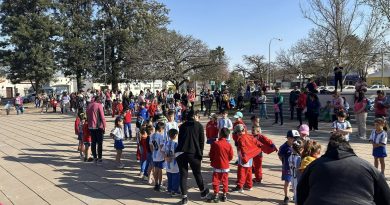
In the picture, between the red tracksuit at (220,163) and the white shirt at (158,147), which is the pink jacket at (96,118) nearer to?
the white shirt at (158,147)

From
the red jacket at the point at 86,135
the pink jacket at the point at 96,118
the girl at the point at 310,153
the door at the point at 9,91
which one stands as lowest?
the red jacket at the point at 86,135

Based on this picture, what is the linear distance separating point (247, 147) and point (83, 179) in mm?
3950

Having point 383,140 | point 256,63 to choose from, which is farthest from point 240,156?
point 256,63

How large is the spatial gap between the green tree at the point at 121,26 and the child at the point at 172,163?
30420mm

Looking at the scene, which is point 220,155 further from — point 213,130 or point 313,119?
point 313,119

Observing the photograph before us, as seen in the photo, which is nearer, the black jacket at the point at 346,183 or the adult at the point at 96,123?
the black jacket at the point at 346,183

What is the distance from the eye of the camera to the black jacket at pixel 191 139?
636 centimetres

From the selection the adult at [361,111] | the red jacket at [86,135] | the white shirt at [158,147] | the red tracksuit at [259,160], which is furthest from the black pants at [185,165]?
the adult at [361,111]

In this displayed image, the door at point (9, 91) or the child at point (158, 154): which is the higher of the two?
the door at point (9, 91)

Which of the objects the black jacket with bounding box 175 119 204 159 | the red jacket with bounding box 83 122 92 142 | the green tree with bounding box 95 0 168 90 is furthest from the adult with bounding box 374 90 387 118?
the green tree with bounding box 95 0 168 90

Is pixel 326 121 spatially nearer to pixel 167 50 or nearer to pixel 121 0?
pixel 167 50

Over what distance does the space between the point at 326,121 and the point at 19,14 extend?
111 ft

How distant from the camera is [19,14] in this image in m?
36.9

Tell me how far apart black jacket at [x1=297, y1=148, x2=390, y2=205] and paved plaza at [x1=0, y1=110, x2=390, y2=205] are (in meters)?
3.62
